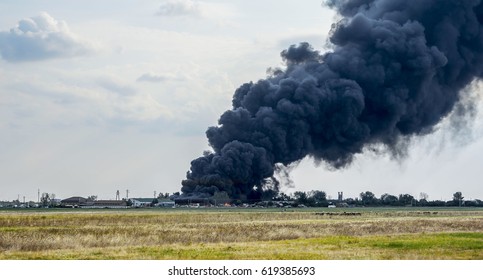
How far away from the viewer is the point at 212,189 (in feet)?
465

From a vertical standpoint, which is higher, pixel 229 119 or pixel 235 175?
pixel 229 119

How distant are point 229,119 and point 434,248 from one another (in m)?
99.1

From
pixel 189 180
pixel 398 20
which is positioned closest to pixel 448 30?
pixel 398 20

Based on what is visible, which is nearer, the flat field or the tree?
the flat field

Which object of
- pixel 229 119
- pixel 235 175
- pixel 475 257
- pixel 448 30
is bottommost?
pixel 475 257

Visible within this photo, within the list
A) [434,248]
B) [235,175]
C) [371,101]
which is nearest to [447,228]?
[434,248]

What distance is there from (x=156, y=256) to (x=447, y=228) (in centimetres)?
3318

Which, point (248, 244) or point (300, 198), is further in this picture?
point (300, 198)

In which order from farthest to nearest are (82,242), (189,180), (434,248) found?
(189,180), (82,242), (434,248)

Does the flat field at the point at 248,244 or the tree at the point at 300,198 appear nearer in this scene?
the flat field at the point at 248,244

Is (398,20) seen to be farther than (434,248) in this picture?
Yes
